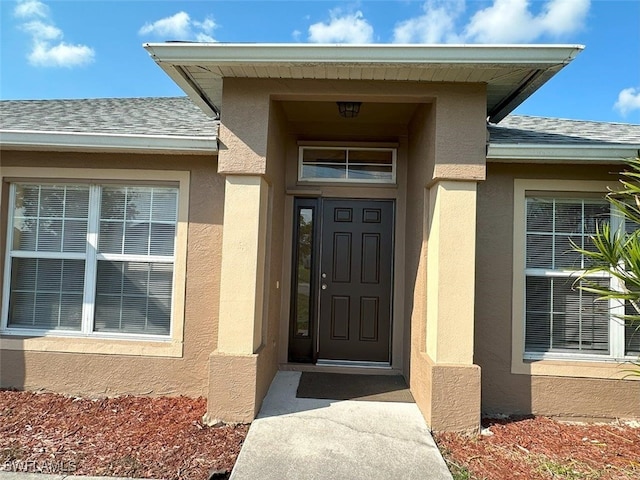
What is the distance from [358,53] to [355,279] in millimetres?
2985

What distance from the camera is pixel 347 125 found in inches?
204

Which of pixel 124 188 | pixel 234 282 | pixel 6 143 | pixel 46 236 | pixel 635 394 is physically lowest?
pixel 635 394

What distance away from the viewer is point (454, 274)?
12.1 feet

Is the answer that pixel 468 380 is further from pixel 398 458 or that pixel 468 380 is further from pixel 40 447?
pixel 40 447

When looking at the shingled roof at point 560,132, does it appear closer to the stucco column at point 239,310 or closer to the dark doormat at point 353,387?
the stucco column at point 239,310

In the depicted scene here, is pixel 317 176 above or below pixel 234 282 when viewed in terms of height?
above

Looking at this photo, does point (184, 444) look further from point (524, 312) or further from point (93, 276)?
point (524, 312)

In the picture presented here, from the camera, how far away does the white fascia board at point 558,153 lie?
3814 mm

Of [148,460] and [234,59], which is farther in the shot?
[234,59]

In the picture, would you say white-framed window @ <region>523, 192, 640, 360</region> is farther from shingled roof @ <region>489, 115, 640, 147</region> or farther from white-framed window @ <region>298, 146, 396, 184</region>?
white-framed window @ <region>298, 146, 396, 184</region>

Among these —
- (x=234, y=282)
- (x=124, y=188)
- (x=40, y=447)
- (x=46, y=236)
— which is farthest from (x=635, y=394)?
(x=46, y=236)

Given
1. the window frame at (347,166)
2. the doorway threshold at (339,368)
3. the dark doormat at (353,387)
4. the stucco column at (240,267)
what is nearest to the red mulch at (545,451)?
the dark doormat at (353,387)

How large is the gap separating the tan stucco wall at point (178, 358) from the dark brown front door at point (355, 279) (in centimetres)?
165

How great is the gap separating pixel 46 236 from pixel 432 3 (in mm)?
6422
